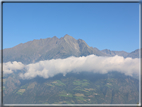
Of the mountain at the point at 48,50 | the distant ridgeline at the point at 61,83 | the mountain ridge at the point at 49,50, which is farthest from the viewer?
the mountain at the point at 48,50

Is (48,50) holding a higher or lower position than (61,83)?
higher

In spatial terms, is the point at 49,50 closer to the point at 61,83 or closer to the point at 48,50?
the point at 48,50

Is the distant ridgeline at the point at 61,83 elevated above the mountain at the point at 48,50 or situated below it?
below

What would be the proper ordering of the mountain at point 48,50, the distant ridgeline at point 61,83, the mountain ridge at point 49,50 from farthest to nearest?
the mountain at point 48,50 < the mountain ridge at point 49,50 < the distant ridgeline at point 61,83

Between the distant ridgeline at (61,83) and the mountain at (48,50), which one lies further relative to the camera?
the mountain at (48,50)

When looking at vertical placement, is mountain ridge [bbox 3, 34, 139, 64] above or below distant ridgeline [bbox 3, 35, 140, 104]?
above

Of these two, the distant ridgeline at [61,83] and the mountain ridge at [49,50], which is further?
the mountain ridge at [49,50]

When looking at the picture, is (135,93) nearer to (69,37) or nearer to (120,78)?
(120,78)

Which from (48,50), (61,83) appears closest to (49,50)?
(48,50)
